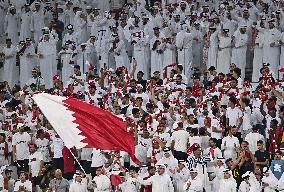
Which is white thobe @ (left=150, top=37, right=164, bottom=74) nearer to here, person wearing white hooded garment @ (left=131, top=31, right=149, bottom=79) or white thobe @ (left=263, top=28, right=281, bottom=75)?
person wearing white hooded garment @ (left=131, top=31, right=149, bottom=79)

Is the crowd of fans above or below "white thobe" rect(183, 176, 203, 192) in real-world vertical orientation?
above

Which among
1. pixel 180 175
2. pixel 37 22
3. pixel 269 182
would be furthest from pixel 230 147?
pixel 37 22

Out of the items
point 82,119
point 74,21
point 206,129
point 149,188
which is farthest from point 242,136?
point 74,21

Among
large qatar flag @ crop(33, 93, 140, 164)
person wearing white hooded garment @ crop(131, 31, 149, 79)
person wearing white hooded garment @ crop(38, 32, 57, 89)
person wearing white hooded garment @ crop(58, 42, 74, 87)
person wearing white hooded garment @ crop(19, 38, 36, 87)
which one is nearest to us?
large qatar flag @ crop(33, 93, 140, 164)

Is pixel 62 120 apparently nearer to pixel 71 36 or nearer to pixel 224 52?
pixel 224 52

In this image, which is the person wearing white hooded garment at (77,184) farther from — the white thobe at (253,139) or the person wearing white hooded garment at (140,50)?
the person wearing white hooded garment at (140,50)

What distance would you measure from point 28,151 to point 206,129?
15.2ft

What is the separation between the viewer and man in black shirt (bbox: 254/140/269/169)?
93.8ft

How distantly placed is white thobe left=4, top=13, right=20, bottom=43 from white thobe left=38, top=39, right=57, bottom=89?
93.4 inches

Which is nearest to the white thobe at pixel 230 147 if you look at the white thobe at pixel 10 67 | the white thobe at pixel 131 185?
the white thobe at pixel 131 185

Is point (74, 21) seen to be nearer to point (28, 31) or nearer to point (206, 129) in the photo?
point (28, 31)

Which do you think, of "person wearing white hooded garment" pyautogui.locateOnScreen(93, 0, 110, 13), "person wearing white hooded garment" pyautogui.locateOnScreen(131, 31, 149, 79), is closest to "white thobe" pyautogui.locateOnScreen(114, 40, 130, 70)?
"person wearing white hooded garment" pyautogui.locateOnScreen(131, 31, 149, 79)

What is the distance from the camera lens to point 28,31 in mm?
40594

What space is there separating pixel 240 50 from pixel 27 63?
22.3ft
